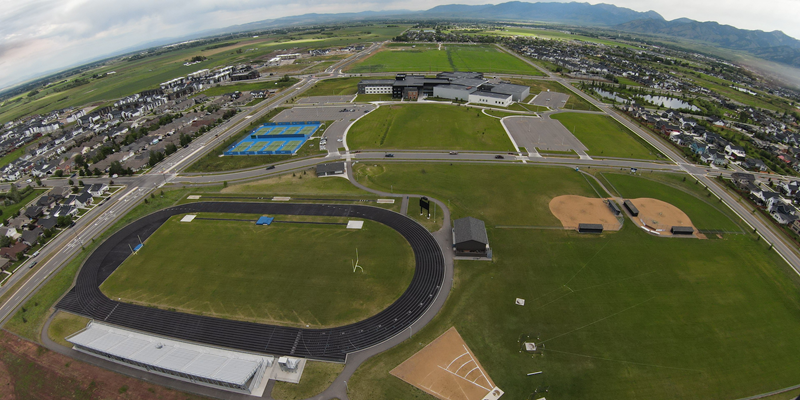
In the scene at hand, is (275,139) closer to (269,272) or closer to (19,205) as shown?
(19,205)

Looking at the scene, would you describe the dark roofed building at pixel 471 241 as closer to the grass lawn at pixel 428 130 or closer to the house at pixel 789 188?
the grass lawn at pixel 428 130

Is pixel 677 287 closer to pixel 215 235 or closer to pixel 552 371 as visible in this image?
pixel 552 371

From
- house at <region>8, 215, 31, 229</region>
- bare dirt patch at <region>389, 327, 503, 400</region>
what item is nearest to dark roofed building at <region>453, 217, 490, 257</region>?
bare dirt patch at <region>389, 327, 503, 400</region>

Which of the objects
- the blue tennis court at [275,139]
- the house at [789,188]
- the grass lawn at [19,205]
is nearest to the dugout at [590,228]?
the house at [789,188]

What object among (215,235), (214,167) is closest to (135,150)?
(214,167)

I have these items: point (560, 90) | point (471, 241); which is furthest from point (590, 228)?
point (560, 90)

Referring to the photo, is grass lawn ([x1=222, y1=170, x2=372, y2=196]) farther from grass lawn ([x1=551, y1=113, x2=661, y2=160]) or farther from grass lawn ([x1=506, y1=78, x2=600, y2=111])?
grass lawn ([x1=506, y1=78, x2=600, y2=111])

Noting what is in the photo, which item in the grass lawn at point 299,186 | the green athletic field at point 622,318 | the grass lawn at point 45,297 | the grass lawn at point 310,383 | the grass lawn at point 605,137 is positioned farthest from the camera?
the grass lawn at point 605,137
